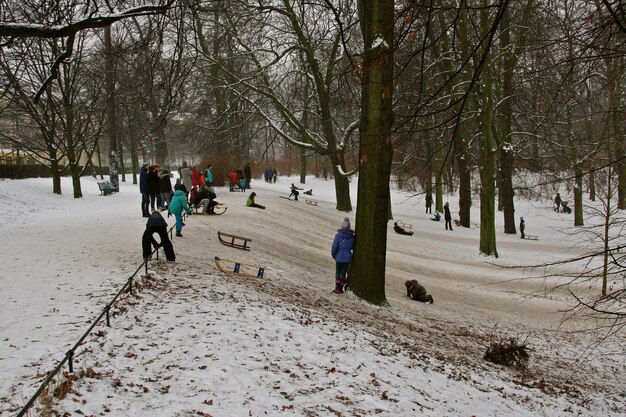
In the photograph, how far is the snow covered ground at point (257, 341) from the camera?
4.61 m

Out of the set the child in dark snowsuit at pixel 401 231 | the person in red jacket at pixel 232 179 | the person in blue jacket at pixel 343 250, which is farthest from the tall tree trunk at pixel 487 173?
the person in red jacket at pixel 232 179

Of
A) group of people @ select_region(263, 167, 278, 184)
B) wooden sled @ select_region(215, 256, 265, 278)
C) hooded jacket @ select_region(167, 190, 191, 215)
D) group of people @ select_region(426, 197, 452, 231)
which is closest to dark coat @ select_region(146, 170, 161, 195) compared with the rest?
hooded jacket @ select_region(167, 190, 191, 215)

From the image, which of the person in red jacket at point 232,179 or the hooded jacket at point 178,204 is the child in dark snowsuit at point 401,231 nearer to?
→ the person in red jacket at point 232,179

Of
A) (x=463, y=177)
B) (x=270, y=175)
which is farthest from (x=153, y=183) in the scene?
(x=270, y=175)

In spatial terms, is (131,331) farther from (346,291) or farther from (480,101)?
(480,101)

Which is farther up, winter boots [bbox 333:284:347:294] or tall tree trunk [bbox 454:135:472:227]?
tall tree trunk [bbox 454:135:472:227]

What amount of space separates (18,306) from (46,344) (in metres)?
1.72

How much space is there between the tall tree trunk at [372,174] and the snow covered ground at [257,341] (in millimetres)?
579

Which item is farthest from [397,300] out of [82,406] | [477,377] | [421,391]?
[82,406]

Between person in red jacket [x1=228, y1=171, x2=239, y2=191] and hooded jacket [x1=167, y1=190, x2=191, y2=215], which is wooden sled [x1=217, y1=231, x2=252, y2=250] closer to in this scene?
hooded jacket [x1=167, y1=190, x2=191, y2=215]

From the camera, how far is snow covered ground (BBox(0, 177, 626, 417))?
461cm

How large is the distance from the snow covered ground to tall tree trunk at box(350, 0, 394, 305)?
0.58 metres

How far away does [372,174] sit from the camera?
383 inches

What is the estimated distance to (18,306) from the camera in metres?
6.48
